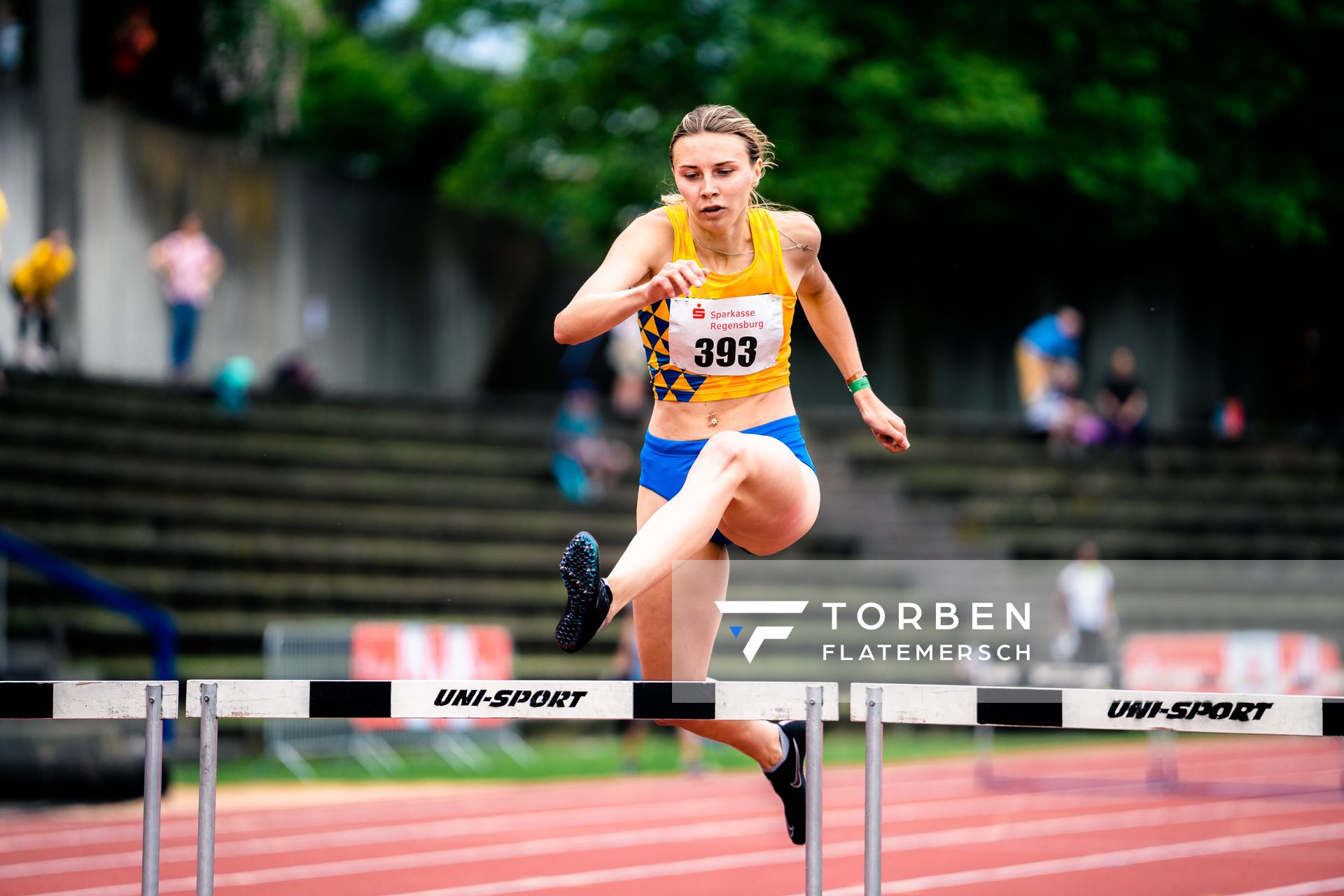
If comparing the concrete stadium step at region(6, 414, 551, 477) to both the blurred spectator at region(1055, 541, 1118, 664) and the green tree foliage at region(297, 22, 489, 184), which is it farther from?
the green tree foliage at region(297, 22, 489, 184)

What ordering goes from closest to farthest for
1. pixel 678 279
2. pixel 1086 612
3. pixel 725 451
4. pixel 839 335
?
pixel 678 279
pixel 725 451
pixel 839 335
pixel 1086 612

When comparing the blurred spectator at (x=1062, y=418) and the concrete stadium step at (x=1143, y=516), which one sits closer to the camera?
the concrete stadium step at (x=1143, y=516)

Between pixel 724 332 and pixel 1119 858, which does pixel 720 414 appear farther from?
pixel 1119 858

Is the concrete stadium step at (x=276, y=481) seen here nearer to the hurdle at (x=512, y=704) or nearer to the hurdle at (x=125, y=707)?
the hurdle at (x=125, y=707)

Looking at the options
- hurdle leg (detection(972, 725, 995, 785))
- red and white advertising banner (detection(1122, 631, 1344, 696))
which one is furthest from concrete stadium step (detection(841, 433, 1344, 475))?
hurdle leg (detection(972, 725, 995, 785))

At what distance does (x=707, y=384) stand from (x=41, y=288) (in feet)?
37.6

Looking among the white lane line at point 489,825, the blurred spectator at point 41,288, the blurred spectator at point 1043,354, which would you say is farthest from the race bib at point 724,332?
the blurred spectator at point 1043,354

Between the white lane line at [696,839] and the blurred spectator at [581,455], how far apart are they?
241 inches

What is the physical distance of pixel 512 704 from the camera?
4.36m

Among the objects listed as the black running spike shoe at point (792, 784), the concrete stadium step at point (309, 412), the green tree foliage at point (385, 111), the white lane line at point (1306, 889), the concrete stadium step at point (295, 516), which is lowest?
the white lane line at point (1306, 889)

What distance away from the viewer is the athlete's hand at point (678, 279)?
4137 millimetres

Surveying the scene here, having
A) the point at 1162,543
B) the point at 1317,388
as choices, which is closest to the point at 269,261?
the point at 1162,543

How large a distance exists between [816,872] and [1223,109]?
748 inches

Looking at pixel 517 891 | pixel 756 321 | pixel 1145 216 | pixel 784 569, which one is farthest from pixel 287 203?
pixel 756 321
